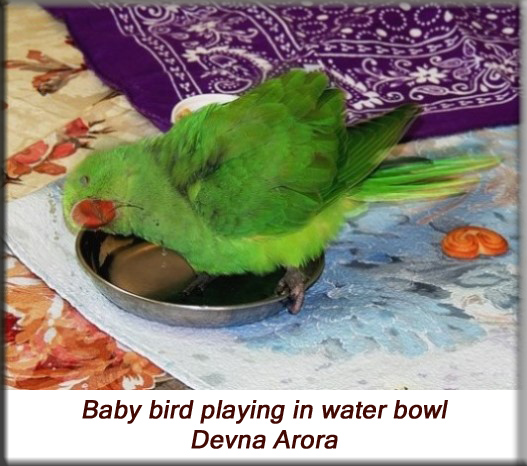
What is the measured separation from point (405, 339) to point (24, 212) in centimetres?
52

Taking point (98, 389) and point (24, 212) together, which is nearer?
point (98, 389)

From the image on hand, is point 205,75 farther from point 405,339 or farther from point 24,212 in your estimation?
point 405,339

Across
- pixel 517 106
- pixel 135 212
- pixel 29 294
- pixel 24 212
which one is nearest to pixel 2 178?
pixel 24 212

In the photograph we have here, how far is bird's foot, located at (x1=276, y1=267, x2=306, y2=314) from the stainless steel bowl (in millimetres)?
12

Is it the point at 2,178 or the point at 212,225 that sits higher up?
the point at 212,225

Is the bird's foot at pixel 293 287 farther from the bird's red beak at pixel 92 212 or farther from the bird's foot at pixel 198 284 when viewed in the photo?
the bird's red beak at pixel 92 212

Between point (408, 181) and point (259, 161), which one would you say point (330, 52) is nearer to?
point (408, 181)

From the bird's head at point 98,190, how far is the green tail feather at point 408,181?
289 mm

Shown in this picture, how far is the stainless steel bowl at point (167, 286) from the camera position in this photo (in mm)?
984

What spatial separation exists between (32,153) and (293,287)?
488 millimetres

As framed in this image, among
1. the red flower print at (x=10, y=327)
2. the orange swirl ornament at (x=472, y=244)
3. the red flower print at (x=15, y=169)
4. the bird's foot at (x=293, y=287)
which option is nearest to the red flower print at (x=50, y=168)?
the red flower print at (x=15, y=169)

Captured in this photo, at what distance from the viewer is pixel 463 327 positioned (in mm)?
1043

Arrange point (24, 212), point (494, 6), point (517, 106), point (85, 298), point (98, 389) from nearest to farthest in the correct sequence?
point (98, 389)
point (85, 298)
point (24, 212)
point (517, 106)
point (494, 6)

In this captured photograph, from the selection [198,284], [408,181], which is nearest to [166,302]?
[198,284]
